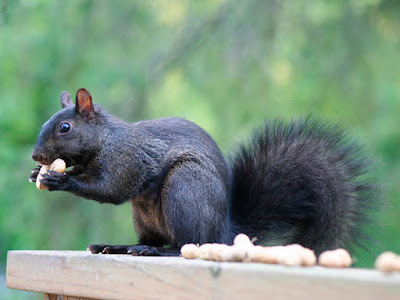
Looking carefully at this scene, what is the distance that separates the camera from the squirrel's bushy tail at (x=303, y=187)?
152 centimetres

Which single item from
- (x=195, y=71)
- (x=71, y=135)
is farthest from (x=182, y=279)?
(x=195, y=71)

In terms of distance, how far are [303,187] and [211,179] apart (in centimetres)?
24

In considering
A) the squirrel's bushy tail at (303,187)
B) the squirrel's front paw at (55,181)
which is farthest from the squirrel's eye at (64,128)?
the squirrel's bushy tail at (303,187)

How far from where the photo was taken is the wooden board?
78 cm

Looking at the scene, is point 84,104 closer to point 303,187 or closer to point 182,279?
point 303,187

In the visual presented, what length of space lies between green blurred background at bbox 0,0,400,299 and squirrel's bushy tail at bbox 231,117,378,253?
0.81 meters

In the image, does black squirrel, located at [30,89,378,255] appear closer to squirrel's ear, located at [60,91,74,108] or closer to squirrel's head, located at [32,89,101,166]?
squirrel's head, located at [32,89,101,166]

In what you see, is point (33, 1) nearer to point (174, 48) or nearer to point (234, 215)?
point (174, 48)

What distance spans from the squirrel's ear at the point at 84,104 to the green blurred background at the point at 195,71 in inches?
36.8

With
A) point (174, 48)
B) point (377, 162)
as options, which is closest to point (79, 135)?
point (377, 162)

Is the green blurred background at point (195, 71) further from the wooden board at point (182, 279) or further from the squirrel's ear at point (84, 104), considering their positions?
the wooden board at point (182, 279)

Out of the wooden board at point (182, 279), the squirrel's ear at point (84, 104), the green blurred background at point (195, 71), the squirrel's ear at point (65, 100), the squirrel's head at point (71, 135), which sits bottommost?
the wooden board at point (182, 279)

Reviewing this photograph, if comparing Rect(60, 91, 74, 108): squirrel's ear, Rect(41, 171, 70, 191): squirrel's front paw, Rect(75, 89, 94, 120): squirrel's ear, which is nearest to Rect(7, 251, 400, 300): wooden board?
Rect(41, 171, 70, 191): squirrel's front paw

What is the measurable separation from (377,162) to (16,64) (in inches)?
75.8
